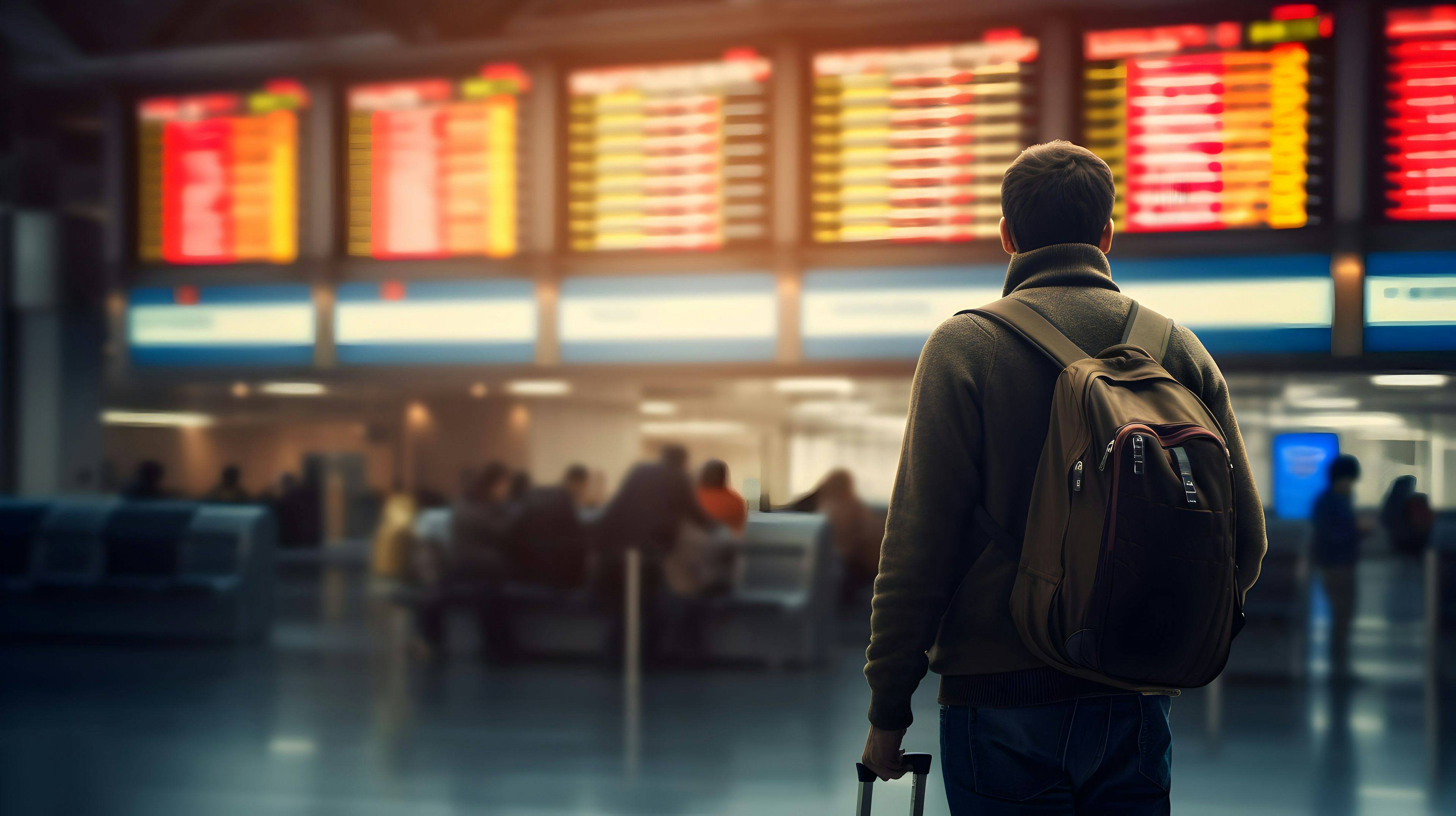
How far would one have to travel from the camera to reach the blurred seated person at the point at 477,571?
7.33 metres

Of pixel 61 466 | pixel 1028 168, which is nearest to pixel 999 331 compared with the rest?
pixel 1028 168

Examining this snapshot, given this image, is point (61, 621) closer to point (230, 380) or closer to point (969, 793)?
point (230, 380)

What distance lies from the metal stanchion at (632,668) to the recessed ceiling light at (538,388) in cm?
106

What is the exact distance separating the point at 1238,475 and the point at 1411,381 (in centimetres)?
508

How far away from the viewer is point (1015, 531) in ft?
4.83

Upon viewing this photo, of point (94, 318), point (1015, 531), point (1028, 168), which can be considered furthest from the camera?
point (94, 318)

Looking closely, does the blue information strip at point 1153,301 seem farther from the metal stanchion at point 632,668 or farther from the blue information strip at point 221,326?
the blue information strip at point 221,326

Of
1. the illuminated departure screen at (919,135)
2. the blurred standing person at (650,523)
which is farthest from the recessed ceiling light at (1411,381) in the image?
the blurred standing person at (650,523)

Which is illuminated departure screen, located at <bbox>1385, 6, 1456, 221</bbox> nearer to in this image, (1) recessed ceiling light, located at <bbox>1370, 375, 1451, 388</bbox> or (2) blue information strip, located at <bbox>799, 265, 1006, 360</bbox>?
(1) recessed ceiling light, located at <bbox>1370, 375, 1451, 388</bbox>

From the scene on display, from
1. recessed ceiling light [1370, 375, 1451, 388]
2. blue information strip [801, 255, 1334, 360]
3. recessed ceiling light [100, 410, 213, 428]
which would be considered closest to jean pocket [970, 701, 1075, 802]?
blue information strip [801, 255, 1334, 360]

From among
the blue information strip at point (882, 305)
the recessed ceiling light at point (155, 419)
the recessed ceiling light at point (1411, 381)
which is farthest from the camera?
the recessed ceiling light at point (155, 419)

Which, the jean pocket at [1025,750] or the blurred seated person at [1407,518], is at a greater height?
the jean pocket at [1025,750]

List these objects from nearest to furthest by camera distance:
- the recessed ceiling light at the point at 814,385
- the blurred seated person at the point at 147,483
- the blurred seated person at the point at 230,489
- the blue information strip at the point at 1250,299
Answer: the blue information strip at the point at 1250,299 < the recessed ceiling light at the point at 814,385 < the blurred seated person at the point at 147,483 < the blurred seated person at the point at 230,489

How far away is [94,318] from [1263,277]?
779cm
